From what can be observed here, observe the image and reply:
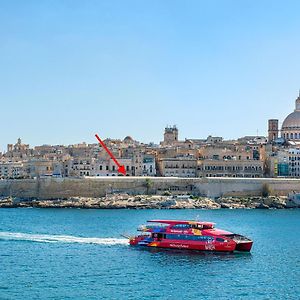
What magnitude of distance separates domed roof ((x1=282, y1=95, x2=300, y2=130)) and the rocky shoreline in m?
19.8

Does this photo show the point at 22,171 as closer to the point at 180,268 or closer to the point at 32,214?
the point at 32,214

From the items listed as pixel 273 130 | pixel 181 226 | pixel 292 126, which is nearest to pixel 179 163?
pixel 292 126

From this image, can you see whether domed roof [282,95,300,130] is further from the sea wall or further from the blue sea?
the blue sea

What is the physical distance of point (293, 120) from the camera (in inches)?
3022

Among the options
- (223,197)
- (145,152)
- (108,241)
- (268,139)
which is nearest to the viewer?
(108,241)

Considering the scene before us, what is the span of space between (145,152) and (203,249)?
126 feet

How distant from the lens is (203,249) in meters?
30.5

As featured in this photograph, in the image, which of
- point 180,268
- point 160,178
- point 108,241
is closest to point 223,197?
point 160,178

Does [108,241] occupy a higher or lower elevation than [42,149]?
lower

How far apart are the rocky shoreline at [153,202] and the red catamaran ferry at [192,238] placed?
21.4 meters

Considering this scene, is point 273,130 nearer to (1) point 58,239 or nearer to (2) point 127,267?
(1) point 58,239

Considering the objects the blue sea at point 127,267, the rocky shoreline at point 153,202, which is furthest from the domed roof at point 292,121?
→ the blue sea at point 127,267

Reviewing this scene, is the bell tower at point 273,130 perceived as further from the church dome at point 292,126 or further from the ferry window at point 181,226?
the ferry window at point 181,226

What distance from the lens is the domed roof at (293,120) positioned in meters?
76.5
